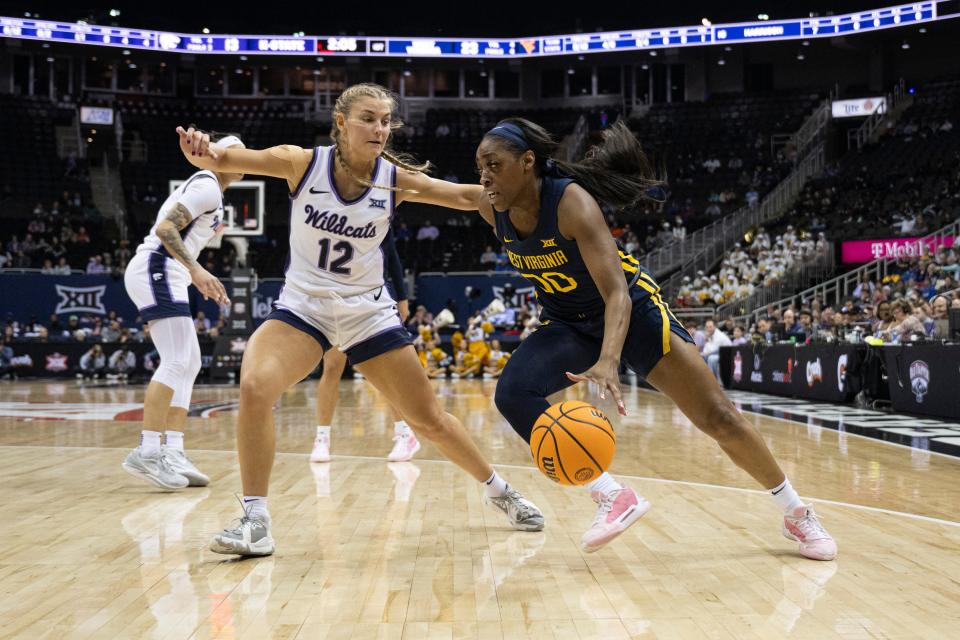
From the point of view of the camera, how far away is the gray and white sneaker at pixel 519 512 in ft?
14.5

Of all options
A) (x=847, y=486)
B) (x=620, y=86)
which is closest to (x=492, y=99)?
(x=620, y=86)

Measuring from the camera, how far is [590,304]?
3902 mm

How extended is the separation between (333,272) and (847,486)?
3502mm

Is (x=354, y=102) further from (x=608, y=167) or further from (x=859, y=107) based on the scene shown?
(x=859, y=107)

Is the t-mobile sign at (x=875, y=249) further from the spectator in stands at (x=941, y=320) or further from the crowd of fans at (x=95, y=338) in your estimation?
the crowd of fans at (x=95, y=338)

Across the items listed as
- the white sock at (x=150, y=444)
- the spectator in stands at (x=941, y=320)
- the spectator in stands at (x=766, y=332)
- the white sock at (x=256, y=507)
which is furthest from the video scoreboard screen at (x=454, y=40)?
the white sock at (x=256, y=507)

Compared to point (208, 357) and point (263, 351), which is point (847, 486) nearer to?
point (263, 351)

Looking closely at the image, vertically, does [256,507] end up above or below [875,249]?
below

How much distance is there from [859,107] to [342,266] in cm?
3475

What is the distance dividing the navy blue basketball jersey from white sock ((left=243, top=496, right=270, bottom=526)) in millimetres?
1471

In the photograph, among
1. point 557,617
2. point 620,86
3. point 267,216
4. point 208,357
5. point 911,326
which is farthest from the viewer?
point 620,86

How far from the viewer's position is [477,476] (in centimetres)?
448

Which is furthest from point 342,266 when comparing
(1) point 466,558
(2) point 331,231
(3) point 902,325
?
(3) point 902,325

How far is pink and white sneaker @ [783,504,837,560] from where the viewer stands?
3693 mm
